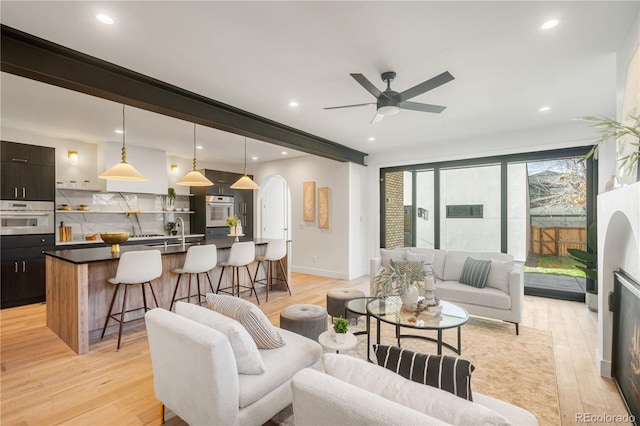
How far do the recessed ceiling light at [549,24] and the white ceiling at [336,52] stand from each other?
0.05 m

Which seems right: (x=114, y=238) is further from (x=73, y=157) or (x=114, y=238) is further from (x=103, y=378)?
(x=73, y=157)

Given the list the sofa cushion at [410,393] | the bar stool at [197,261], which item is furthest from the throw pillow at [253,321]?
the bar stool at [197,261]

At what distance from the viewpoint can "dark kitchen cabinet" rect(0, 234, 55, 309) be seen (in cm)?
446

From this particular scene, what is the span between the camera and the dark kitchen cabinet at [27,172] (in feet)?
14.8

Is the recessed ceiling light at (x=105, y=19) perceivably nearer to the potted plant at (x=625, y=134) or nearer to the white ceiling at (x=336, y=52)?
the white ceiling at (x=336, y=52)

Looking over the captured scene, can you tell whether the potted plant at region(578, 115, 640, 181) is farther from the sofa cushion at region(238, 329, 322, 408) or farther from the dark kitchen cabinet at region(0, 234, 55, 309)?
the dark kitchen cabinet at region(0, 234, 55, 309)

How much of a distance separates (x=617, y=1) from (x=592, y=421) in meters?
2.72

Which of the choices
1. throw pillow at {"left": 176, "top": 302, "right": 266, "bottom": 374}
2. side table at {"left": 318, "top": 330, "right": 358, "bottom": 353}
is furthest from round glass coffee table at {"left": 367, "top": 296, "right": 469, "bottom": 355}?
throw pillow at {"left": 176, "top": 302, "right": 266, "bottom": 374}

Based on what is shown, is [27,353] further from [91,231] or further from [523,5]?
[523,5]

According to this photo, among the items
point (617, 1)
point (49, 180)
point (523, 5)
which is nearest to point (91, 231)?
point (49, 180)

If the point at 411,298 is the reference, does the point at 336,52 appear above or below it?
above

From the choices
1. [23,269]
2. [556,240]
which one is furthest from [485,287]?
[23,269]

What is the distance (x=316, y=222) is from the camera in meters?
6.87

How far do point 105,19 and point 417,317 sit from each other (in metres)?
3.28
